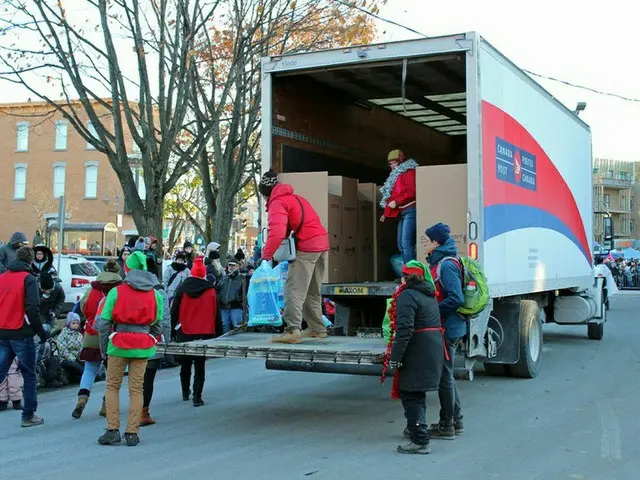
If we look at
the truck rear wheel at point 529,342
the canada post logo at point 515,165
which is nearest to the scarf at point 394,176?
the canada post logo at point 515,165

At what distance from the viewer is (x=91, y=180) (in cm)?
4622

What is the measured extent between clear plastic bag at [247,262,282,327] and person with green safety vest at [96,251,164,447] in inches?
74.6

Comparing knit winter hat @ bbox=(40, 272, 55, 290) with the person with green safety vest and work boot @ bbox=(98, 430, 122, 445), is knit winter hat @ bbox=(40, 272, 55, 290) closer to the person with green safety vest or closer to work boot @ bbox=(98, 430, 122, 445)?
the person with green safety vest

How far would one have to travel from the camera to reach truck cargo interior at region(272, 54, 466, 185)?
9.52 meters

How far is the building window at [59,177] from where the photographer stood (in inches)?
1836

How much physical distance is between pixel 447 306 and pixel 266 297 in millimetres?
2565

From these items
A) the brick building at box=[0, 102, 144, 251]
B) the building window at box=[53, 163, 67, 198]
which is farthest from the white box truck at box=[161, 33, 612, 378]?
the building window at box=[53, 163, 67, 198]

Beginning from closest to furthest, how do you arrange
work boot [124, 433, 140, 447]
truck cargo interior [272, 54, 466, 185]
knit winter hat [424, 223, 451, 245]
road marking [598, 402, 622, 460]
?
road marking [598, 402, 622, 460]
work boot [124, 433, 140, 447]
knit winter hat [424, 223, 451, 245]
truck cargo interior [272, 54, 466, 185]

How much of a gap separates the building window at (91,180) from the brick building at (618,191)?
2327 inches

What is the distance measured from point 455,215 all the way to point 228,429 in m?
3.29

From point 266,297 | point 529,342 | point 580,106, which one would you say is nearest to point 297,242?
point 266,297

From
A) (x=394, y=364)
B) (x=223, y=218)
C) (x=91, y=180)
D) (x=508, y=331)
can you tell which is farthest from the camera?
(x=91, y=180)

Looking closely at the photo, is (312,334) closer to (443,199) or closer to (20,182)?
(443,199)

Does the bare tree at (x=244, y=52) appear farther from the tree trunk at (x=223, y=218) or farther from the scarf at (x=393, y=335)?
the scarf at (x=393, y=335)
